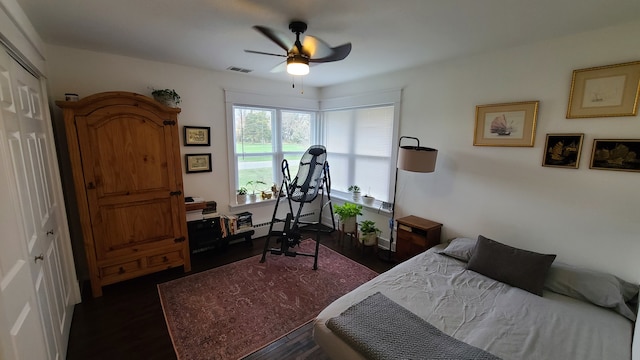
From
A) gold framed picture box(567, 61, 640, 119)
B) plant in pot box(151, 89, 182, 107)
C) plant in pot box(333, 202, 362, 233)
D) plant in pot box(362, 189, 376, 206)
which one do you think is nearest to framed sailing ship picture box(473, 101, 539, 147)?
gold framed picture box(567, 61, 640, 119)

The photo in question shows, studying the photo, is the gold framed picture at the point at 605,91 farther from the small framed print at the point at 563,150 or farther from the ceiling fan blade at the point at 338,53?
the ceiling fan blade at the point at 338,53

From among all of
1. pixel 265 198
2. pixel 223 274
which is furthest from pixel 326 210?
pixel 223 274

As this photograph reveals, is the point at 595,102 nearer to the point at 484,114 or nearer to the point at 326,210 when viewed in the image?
the point at 484,114

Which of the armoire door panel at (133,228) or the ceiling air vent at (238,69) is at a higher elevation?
the ceiling air vent at (238,69)

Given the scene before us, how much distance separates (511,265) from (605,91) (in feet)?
5.00

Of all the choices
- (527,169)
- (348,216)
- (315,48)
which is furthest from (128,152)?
(527,169)

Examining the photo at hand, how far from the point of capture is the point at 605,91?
1928 millimetres

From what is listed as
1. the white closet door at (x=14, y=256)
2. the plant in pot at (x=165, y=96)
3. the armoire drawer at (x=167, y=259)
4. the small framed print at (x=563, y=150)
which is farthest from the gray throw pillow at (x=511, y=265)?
the plant in pot at (x=165, y=96)

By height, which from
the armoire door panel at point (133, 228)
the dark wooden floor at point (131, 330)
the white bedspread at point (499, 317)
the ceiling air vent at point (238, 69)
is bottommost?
the dark wooden floor at point (131, 330)

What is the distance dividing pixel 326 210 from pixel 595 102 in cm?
356

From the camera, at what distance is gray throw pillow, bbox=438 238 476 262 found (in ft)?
7.98

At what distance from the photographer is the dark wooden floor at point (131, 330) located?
1.87 metres

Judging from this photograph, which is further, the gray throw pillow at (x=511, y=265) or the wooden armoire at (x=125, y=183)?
the wooden armoire at (x=125, y=183)

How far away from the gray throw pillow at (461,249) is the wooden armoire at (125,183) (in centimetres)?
289
